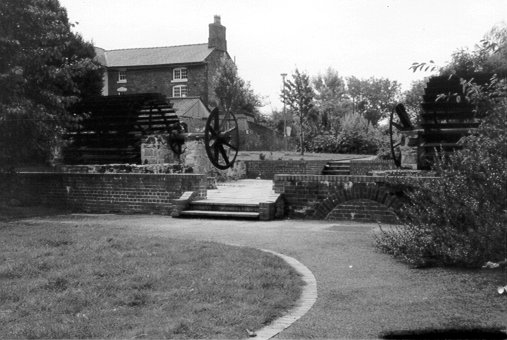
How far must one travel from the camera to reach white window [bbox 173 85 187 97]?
50412 mm

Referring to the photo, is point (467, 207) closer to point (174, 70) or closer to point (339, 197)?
point (339, 197)

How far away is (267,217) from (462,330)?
746cm

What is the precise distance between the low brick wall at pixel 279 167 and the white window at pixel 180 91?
27056mm

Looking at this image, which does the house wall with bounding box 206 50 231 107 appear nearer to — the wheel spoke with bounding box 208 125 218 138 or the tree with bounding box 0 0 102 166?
the wheel spoke with bounding box 208 125 218 138

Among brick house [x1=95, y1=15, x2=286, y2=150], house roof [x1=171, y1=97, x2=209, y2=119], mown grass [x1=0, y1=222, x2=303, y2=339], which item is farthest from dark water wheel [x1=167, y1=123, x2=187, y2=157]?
brick house [x1=95, y1=15, x2=286, y2=150]

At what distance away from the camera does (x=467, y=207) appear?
21.0 ft

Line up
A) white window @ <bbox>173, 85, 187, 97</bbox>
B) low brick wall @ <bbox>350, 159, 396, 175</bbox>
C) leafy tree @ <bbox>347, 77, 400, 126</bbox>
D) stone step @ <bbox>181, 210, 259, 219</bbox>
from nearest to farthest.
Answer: stone step @ <bbox>181, 210, 259, 219</bbox>
low brick wall @ <bbox>350, 159, 396, 175</bbox>
white window @ <bbox>173, 85, 187, 97</bbox>
leafy tree @ <bbox>347, 77, 400, 126</bbox>

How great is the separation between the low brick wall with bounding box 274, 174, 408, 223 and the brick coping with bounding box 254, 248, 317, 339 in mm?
4430

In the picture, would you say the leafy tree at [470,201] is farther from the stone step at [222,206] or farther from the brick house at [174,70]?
the brick house at [174,70]

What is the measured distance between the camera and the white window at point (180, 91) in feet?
165

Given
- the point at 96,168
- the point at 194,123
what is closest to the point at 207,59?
the point at 194,123

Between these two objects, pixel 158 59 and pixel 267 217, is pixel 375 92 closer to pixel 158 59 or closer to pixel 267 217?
pixel 158 59

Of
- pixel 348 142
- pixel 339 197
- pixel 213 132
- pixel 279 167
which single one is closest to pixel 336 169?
pixel 279 167

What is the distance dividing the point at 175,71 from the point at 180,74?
537 mm
